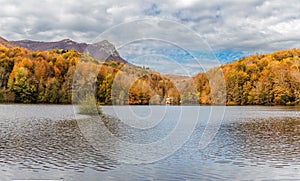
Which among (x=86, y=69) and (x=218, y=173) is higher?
→ (x=86, y=69)

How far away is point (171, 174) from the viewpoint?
A: 13.7m

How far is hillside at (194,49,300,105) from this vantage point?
8888cm

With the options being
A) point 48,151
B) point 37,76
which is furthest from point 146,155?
point 37,76

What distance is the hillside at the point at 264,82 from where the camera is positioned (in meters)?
88.9

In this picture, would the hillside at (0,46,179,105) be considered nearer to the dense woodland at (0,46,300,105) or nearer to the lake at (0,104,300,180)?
the dense woodland at (0,46,300,105)

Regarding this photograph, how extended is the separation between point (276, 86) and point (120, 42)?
252 feet

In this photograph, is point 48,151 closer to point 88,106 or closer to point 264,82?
point 88,106

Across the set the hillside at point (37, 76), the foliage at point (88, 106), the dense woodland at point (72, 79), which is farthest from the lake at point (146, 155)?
the hillside at point (37, 76)

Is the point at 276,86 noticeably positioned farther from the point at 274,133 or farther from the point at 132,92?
the point at 274,133

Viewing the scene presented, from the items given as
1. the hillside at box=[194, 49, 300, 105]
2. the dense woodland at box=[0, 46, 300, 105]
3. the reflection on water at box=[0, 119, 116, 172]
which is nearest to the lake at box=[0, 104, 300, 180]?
the reflection on water at box=[0, 119, 116, 172]

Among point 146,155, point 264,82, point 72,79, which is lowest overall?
point 146,155

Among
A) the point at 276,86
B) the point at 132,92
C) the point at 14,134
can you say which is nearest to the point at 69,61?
the point at 132,92

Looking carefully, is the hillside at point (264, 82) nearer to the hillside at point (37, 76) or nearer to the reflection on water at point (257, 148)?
the hillside at point (37, 76)

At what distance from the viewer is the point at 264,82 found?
9212 centimetres
